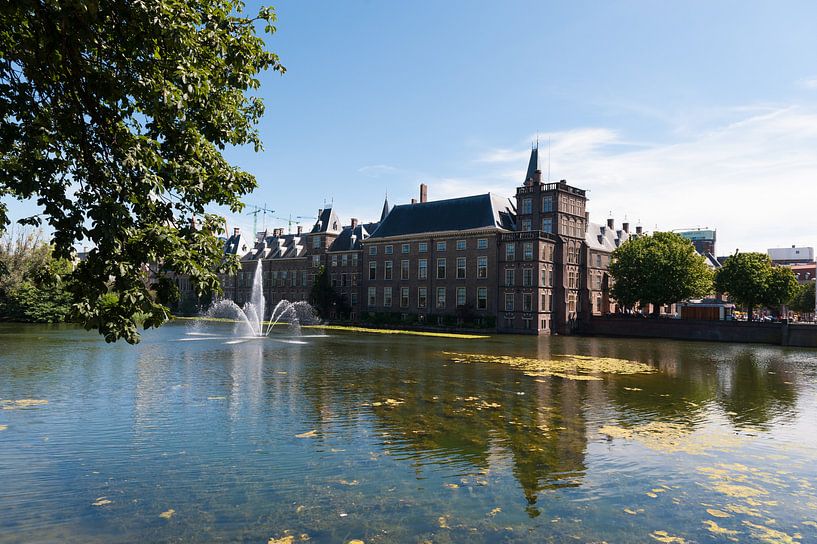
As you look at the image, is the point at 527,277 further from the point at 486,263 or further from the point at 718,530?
the point at 718,530

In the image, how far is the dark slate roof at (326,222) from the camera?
97188 millimetres

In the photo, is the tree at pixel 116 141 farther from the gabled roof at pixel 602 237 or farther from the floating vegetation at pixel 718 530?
the gabled roof at pixel 602 237

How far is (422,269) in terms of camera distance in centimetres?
7862

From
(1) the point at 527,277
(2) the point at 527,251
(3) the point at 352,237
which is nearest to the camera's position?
(1) the point at 527,277

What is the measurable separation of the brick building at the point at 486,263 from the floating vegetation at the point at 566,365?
29868 millimetres

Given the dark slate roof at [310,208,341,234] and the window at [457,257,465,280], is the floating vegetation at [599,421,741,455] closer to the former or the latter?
the window at [457,257,465,280]

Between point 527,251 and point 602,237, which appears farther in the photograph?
point 602,237

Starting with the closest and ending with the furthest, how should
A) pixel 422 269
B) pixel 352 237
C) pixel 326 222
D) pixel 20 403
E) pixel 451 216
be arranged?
pixel 20 403
pixel 451 216
pixel 422 269
pixel 352 237
pixel 326 222

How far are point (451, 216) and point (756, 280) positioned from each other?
130 feet

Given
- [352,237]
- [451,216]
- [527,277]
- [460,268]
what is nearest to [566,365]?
[527,277]

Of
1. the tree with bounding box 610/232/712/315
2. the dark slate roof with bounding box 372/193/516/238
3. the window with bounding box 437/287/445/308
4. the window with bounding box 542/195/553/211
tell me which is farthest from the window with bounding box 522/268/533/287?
the tree with bounding box 610/232/712/315

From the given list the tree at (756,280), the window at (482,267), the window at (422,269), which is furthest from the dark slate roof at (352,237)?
the tree at (756,280)

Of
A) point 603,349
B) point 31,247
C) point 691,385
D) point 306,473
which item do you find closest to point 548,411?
point 306,473

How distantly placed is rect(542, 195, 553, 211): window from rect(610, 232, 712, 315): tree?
12.0 meters
